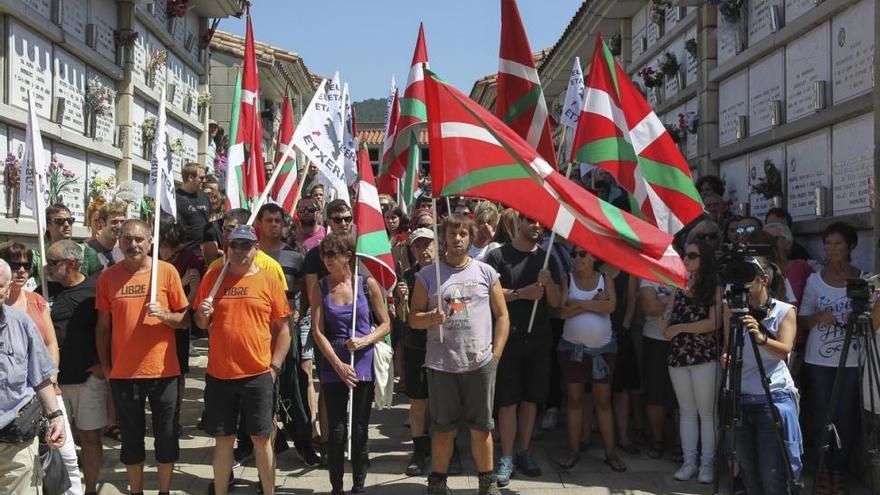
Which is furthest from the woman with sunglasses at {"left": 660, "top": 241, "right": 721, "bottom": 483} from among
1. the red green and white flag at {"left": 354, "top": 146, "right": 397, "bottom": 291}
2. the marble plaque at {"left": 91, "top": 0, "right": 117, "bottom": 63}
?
the marble plaque at {"left": 91, "top": 0, "right": 117, "bottom": 63}

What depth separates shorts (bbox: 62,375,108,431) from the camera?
233 inches

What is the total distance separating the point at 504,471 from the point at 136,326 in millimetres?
2817

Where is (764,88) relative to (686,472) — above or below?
above

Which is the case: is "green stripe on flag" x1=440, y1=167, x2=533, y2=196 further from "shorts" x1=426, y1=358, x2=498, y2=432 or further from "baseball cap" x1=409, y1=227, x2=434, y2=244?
"baseball cap" x1=409, y1=227, x2=434, y2=244

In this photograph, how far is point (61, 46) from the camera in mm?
11609

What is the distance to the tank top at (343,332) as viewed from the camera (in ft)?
20.2

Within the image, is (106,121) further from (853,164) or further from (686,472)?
(853,164)

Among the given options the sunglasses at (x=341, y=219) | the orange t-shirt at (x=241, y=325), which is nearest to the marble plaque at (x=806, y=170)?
the sunglasses at (x=341, y=219)

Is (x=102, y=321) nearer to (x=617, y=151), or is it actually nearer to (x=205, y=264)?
(x=205, y=264)

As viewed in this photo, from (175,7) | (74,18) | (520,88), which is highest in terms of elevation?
(175,7)

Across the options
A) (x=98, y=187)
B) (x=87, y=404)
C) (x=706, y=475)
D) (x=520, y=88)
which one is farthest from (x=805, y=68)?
(x=98, y=187)

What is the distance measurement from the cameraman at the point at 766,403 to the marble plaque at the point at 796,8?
13.4 ft

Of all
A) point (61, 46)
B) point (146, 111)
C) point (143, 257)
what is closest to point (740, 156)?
point (143, 257)

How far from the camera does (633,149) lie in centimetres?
670
